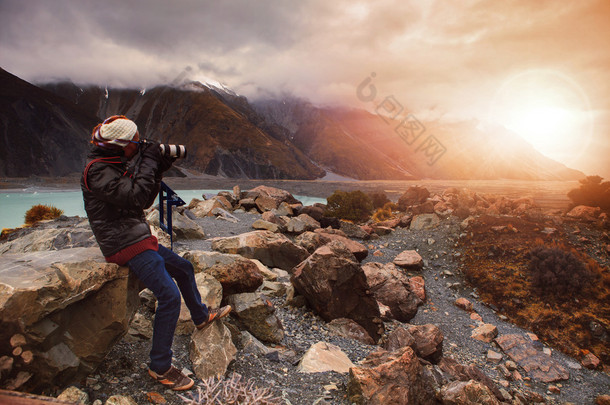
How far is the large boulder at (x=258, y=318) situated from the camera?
4699 millimetres

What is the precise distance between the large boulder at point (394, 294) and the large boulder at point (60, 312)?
6.22 meters

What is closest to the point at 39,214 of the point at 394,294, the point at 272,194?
the point at 272,194

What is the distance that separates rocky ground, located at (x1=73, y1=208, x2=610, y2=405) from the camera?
10.3 feet

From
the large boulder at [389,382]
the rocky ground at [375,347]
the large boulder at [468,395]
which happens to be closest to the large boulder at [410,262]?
the rocky ground at [375,347]

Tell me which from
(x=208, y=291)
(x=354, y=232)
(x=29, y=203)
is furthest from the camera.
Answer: (x=29, y=203)

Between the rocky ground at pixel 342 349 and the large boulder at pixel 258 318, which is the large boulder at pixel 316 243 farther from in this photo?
the large boulder at pixel 258 318

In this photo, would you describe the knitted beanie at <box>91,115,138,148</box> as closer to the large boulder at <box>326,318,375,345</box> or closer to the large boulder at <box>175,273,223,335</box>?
the large boulder at <box>175,273,223,335</box>

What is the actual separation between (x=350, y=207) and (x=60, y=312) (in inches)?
893

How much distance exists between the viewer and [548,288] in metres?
9.82

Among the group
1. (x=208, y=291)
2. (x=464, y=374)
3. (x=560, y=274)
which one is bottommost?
(x=464, y=374)

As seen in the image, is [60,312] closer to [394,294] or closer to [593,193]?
[394,294]

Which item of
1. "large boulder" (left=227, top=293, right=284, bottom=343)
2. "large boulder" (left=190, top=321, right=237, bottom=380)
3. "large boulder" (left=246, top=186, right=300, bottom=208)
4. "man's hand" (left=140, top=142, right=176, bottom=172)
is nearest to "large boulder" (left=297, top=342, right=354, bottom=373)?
"large boulder" (left=227, top=293, right=284, bottom=343)

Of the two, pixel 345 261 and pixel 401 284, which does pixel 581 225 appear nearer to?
pixel 401 284

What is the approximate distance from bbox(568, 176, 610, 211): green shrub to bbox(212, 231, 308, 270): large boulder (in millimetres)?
23515
